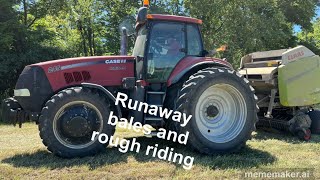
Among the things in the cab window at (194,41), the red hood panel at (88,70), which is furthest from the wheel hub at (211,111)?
the red hood panel at (88,70)

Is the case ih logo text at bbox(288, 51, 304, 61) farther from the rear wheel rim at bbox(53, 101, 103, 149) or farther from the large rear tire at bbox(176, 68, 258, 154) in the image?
the rear wheel rim at bbox(53, 101, 103, 149)

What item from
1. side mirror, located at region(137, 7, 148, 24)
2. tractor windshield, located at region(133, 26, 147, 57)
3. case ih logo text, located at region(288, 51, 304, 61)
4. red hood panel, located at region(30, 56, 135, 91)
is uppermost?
side mirror, located at region(137, 7, 148, 24)

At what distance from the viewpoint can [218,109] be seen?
239 inches

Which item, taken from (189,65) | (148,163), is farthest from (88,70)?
(148,163)

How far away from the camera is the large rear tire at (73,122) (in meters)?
5.25

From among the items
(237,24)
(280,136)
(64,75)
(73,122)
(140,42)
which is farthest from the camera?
(237,24)

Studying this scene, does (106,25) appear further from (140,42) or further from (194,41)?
(194,41)

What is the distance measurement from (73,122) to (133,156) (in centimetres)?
105

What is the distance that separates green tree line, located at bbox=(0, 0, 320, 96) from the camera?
563 inches

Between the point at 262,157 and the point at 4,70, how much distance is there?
Result: 35.6 feet

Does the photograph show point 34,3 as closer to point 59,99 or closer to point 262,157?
point 59,99

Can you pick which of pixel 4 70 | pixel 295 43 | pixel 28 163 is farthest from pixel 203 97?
pixel 295 43

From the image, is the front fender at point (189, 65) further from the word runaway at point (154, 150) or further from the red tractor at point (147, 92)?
the word runaway at point (154, 150)

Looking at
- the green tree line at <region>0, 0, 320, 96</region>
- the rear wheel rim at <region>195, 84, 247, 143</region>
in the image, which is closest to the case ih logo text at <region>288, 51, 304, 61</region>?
the rear wheel rim at <region>195, 84, 247, 143</region>
